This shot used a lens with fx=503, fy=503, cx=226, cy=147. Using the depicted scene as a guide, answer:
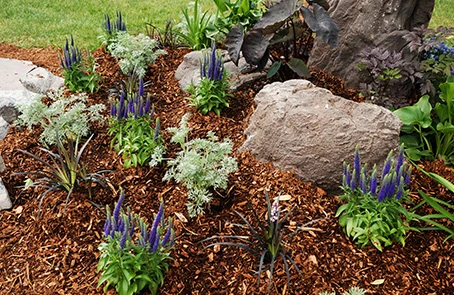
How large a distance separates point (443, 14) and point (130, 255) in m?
7.57

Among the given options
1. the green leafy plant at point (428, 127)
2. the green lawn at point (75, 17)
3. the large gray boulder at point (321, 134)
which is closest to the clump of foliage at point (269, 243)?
the large gray boulder at point (321, 134)

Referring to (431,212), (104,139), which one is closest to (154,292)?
(104,139)

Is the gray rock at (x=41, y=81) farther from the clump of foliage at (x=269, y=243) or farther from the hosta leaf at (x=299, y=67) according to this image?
the clump of foliage at (x=269, y=243)

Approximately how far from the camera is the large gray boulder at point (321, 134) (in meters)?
3.72

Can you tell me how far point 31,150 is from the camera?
429cm

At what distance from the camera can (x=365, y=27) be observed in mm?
5008

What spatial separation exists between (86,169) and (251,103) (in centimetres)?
179

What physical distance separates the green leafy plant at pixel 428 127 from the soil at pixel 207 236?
173 millimetres

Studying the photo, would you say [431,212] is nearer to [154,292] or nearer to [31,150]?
[154,292]

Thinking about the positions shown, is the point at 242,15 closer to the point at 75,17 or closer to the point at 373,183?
the point at 373,183

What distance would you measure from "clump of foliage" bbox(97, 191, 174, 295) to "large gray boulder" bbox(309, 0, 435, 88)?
296 centimetres

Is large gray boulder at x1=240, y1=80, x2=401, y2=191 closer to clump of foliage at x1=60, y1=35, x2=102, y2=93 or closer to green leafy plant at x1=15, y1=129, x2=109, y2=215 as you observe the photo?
green leafy plant at x1=15, y1=129, x2=109, y2=215

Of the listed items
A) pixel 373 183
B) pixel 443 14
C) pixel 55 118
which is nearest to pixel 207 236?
pixel 373 183

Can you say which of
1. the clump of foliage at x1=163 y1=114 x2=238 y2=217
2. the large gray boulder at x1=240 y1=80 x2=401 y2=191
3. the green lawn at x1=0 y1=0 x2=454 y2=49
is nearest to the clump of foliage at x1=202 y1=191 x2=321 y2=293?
the clump of foliage at x1=163 y1=114 x2=238 y2=217
